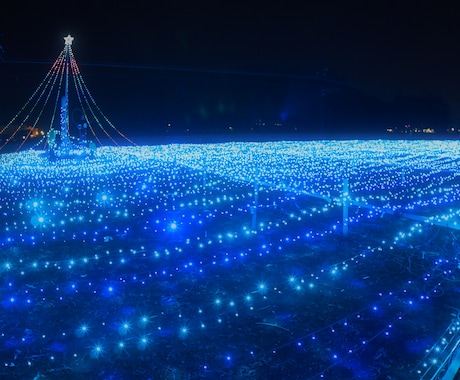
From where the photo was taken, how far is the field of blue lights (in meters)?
3.49

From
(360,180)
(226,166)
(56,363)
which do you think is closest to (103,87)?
(226,166)

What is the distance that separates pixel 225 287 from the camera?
193 inches

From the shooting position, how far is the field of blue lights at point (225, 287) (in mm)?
3490

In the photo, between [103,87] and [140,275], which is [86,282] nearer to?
[140,275]

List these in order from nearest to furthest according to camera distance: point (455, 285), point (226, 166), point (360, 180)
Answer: point (455, 285)
point (360, 180)
point (226, 166)

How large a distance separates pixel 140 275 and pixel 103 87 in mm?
25829

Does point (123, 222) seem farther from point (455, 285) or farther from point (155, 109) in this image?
point (155, 109)

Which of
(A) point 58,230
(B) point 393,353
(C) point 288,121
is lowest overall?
(B) point 393,353

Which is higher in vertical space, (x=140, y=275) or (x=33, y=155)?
(x=33, y=155)

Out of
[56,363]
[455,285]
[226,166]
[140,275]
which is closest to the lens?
[56,363]

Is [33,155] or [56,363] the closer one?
[56,363]

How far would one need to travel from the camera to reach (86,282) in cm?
505

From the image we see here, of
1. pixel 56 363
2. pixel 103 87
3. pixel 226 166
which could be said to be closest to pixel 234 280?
pixel 56 363

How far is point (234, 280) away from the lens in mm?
5113
